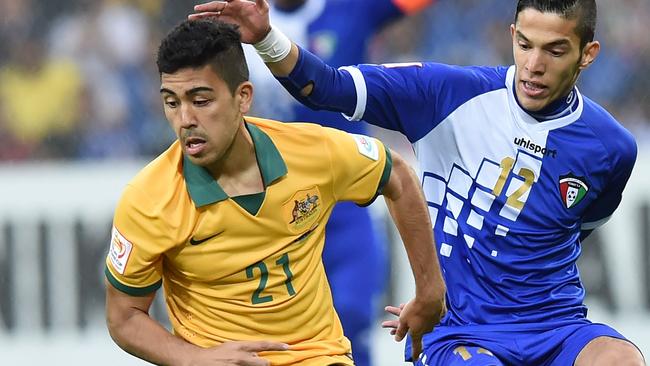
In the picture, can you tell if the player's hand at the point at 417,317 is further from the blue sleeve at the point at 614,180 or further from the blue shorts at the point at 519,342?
the blue sleeve at the point at 614,180

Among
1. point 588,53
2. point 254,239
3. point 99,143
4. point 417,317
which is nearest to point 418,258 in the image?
point 417,317

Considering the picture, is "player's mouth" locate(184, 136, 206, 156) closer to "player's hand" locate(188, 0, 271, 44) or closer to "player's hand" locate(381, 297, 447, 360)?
"player's hand" locate(188, 0, 271, 44)

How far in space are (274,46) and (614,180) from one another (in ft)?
4.14

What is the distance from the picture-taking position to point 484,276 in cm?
480

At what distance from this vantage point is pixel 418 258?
4.71 meters

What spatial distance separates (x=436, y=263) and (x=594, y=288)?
3827 millimetres

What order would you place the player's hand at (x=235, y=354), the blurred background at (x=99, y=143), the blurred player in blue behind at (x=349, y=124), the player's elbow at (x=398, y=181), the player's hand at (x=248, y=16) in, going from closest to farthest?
the player's hand at (x=235, y=354) < the player's hand at (x=248, y=16) < the player's elbow at (x=398, y=181) < the blurred player in blue behind at (x=349, y=124) < the blurred background at (x=99, y=143)

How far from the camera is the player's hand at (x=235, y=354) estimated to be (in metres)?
4.27

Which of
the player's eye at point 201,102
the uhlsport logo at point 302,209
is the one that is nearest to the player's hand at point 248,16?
the player's eye at point 201,102

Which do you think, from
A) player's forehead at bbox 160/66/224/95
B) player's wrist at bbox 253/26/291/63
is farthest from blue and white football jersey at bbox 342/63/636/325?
player's forehead at bbox 160/66/224/95

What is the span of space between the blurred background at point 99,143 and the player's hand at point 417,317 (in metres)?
3.36

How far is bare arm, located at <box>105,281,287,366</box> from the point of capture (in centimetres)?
429

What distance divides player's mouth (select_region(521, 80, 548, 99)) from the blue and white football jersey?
0.39 ft

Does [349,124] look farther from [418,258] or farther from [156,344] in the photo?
[156,344]
